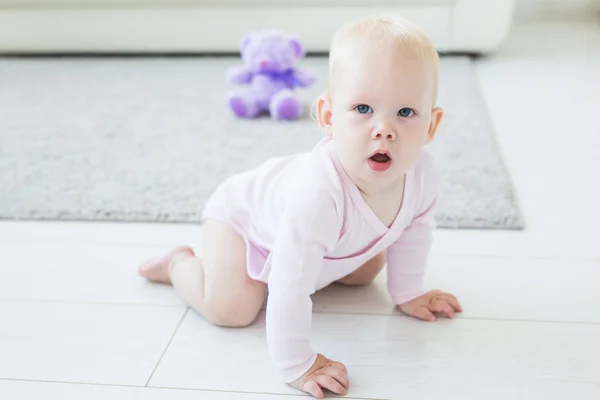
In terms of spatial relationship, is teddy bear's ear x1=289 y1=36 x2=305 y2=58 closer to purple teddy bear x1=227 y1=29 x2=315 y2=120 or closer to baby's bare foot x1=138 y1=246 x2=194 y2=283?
purple teddy bear x1=227 y1=29 x2=315 y2=120

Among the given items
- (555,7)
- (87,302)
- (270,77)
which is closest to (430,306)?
(87,302)

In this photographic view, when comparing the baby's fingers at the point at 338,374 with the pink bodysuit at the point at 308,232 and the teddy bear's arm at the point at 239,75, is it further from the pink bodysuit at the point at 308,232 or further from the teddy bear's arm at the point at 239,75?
the teddy bear's arm at the point at 239,75

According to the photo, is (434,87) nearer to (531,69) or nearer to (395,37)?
(395,37)

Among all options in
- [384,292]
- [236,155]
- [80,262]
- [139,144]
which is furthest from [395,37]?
[139,144]

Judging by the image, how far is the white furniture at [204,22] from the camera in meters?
2.21

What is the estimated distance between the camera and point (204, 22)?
230 centimetres

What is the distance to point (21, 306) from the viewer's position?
3.42ft

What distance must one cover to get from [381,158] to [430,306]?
0.30 metres

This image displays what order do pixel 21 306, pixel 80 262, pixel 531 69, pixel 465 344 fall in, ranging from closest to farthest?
pixel 465 344
pixel 21 306
pixel 80 262
pixel 531 69

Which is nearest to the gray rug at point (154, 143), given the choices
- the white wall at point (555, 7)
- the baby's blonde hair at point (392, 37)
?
the baby's blonde hair at point (392, 37)

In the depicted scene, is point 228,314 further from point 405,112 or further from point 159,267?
point 405,112

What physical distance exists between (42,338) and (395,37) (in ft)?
2.05

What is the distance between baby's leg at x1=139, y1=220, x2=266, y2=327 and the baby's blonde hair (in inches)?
12.5

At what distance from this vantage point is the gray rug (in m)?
1.33
